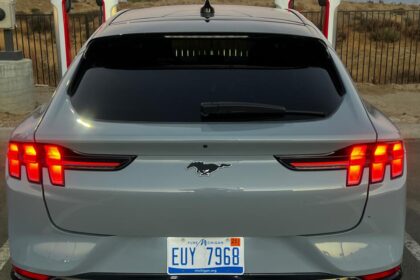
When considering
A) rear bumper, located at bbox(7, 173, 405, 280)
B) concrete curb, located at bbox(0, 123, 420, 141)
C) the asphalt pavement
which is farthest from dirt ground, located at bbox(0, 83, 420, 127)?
rear bumper, located at bbox(7, 173, 405, 280)

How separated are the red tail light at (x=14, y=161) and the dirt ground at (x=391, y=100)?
6.08 m

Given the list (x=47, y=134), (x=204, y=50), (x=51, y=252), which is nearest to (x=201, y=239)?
(x=51, y=252)

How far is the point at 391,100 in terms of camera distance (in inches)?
440

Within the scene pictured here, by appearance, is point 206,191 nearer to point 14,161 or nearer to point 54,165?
point 54,165

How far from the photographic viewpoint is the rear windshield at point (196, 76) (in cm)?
252

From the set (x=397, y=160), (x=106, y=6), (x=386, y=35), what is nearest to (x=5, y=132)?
(x=106, y=6)

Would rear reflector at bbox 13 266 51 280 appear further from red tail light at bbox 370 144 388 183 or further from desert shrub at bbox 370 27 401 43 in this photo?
desert shrub at bbox 370 27 401 43

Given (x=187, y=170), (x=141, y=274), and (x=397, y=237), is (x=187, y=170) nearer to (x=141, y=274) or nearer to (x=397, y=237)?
(x=141, y=274)

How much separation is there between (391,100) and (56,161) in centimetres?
989

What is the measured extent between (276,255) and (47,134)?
43.9 inches

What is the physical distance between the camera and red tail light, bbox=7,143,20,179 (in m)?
2.52

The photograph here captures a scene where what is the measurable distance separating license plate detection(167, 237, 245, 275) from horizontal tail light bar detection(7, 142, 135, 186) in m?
0.41

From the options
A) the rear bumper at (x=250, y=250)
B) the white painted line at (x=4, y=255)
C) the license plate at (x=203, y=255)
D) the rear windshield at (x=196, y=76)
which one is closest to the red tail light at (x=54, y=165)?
the rear bumper at (x=250, y=250)

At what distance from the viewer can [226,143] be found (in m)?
2.27
